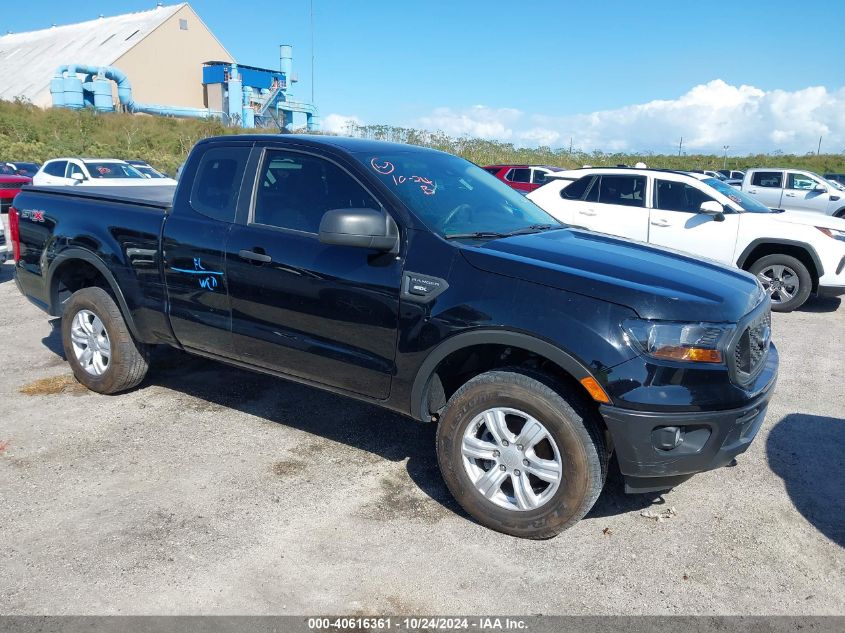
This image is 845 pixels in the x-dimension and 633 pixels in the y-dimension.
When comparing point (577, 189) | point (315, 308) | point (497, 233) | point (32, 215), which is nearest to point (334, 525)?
point (315, 308)

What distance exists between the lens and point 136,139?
35.6 metres

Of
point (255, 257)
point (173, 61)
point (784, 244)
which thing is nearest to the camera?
point (255, 257)

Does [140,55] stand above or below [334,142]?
above

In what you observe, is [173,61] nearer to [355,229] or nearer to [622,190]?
[622,190]

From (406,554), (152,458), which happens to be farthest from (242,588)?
(152,458)

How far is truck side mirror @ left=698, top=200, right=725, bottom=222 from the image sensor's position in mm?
8680

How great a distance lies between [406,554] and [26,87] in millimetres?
56750

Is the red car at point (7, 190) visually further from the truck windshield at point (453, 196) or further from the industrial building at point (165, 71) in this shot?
the industrial building at point (165, 71)

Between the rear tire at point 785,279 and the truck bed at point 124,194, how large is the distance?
721 cm

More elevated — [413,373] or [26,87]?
[26,87]

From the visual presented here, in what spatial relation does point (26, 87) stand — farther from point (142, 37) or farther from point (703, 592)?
point (703, 592)

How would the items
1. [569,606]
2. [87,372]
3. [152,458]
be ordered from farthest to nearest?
[87,372] → [152,458] → [569,606]

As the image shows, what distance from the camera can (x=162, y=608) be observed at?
2.75 m

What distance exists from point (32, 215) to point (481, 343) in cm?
395
